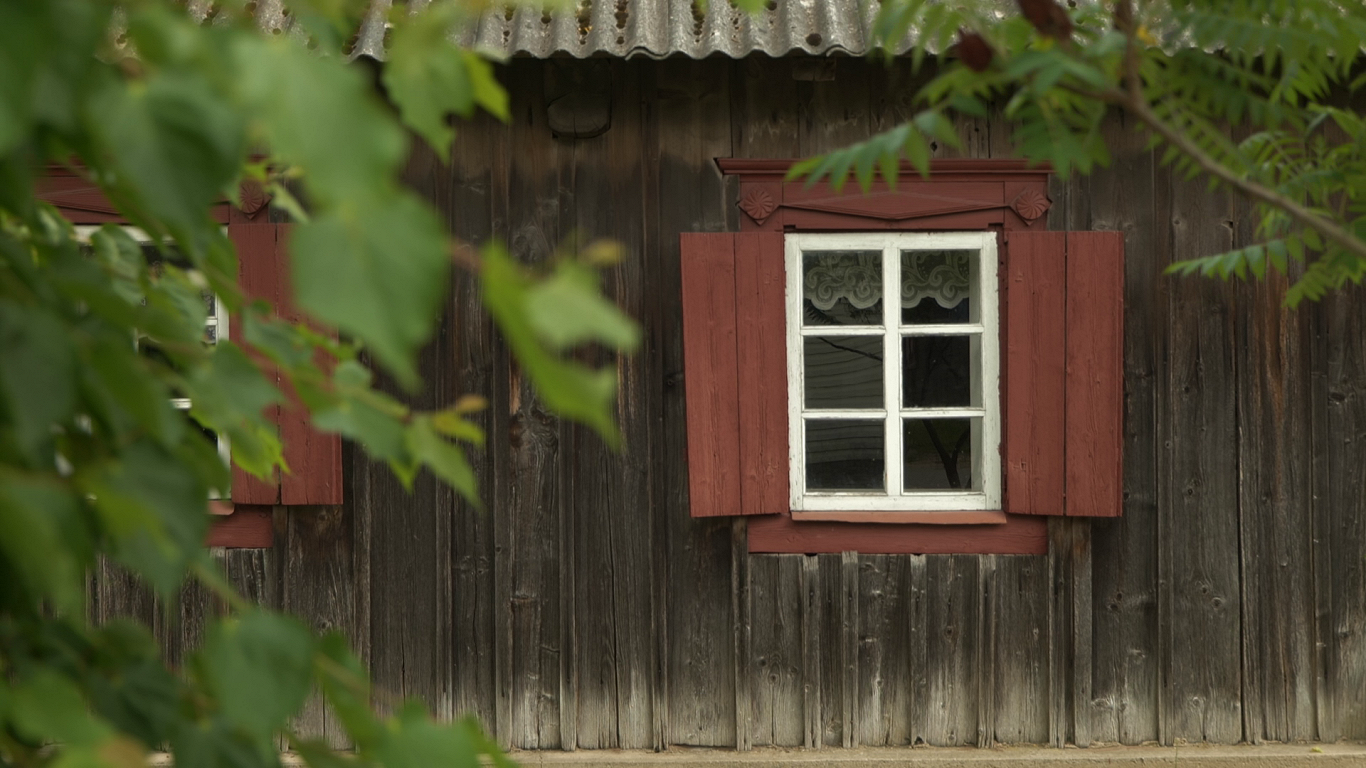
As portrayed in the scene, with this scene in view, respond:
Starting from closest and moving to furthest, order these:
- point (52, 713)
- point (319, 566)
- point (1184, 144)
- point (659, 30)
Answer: point (52, 713) → point (1184, 144) → point (659, 30) → point (319, 566)

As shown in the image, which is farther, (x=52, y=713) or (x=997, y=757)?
(x=997, y=757)

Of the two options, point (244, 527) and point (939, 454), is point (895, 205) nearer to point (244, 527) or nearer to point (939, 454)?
point (939, 454)

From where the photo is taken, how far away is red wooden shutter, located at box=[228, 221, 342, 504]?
4359 millimetres

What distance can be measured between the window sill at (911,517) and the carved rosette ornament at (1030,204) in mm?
1230

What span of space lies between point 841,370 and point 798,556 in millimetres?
804

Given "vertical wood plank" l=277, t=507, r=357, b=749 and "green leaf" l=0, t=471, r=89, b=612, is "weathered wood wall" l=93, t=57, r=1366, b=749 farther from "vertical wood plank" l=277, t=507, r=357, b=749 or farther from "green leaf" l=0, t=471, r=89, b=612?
"green leaf" l=0, t=471, r=89, b=612

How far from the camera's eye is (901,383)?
456 cm

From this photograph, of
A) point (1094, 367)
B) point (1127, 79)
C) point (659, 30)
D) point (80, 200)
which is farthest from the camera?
point (80, 200)

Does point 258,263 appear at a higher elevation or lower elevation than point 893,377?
higher

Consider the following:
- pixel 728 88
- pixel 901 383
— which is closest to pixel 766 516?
pixel 901 383

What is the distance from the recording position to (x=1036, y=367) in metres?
4.36

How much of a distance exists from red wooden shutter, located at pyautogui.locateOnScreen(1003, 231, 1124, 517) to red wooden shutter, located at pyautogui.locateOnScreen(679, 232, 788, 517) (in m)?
0.95

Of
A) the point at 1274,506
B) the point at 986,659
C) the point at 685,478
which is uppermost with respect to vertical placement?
the point at 685,478

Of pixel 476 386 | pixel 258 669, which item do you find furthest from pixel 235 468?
pixel 258 669
